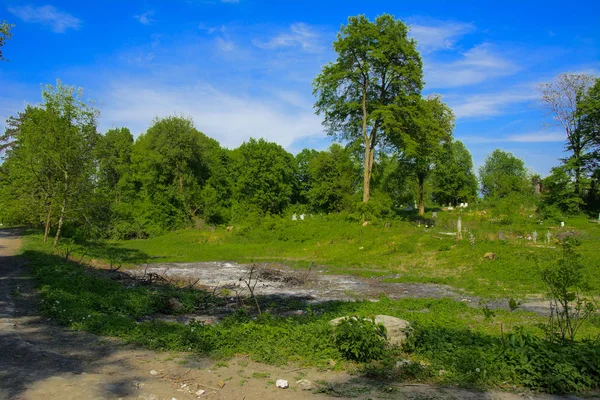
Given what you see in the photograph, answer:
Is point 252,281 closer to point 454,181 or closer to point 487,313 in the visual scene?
point 487,313

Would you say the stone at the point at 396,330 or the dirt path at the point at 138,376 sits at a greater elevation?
the stone at the point at 396,330

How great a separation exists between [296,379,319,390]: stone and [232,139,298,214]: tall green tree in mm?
42787

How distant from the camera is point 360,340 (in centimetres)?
652

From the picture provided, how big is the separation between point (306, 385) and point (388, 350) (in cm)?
184

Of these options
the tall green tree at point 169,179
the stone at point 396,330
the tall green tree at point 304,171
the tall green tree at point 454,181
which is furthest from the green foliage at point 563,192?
the stone at point 396,330

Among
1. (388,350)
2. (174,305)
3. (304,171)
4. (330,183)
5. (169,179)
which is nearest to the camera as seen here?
(388,350)

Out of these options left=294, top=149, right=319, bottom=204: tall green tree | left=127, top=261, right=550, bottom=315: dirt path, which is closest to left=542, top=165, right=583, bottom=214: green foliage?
left=127, top=261, right=550, bottom=315: dirt path

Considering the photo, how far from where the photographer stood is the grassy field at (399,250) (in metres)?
16.5

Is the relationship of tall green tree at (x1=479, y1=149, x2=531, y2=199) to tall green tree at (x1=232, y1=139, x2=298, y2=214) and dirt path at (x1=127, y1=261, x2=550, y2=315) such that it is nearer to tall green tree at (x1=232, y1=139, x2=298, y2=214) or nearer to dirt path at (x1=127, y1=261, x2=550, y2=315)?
tall green tree at (x1=232, y1=139, x2=298, y2=214)

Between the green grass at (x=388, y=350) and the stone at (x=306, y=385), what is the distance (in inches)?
27.3

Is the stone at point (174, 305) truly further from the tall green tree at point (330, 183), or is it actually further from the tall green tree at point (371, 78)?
the tall green tree at point (330, 183)

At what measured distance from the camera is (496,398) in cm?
525

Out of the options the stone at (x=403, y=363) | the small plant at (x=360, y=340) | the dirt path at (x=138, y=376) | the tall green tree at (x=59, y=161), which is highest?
the tall green tree at (x=59, y=161)

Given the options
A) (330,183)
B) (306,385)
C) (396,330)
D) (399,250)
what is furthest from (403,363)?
(330,183)
